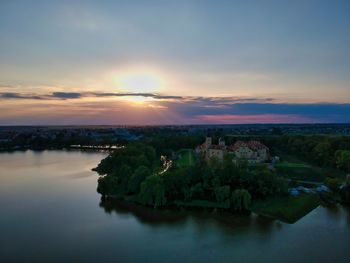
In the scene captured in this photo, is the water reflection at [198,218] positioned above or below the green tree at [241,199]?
below

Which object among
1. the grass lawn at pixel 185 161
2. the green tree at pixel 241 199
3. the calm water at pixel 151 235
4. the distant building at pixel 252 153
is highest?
the distant building at pixel 252 153

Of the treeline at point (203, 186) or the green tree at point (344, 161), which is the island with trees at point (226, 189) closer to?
the treeline at point (203, 186)

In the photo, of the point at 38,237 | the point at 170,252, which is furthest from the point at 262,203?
the point at 38,237

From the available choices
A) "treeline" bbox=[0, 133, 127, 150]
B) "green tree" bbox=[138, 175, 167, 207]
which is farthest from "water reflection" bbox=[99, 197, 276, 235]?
"treeline" bbox=[0, 133, 127, 150]

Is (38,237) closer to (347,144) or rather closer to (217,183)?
(217,183)

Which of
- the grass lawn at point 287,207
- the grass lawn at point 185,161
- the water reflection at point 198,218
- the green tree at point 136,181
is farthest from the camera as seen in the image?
the grass lawn at point 185,161

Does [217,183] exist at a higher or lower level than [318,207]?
higher

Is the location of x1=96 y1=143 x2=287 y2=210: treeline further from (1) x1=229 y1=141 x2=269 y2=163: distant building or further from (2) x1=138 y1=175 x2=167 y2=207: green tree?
(1) x1=229 y1=141 x2=269 y2=163: distant building

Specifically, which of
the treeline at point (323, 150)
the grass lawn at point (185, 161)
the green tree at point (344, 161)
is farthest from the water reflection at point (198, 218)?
the treeline at point (323, 150)
